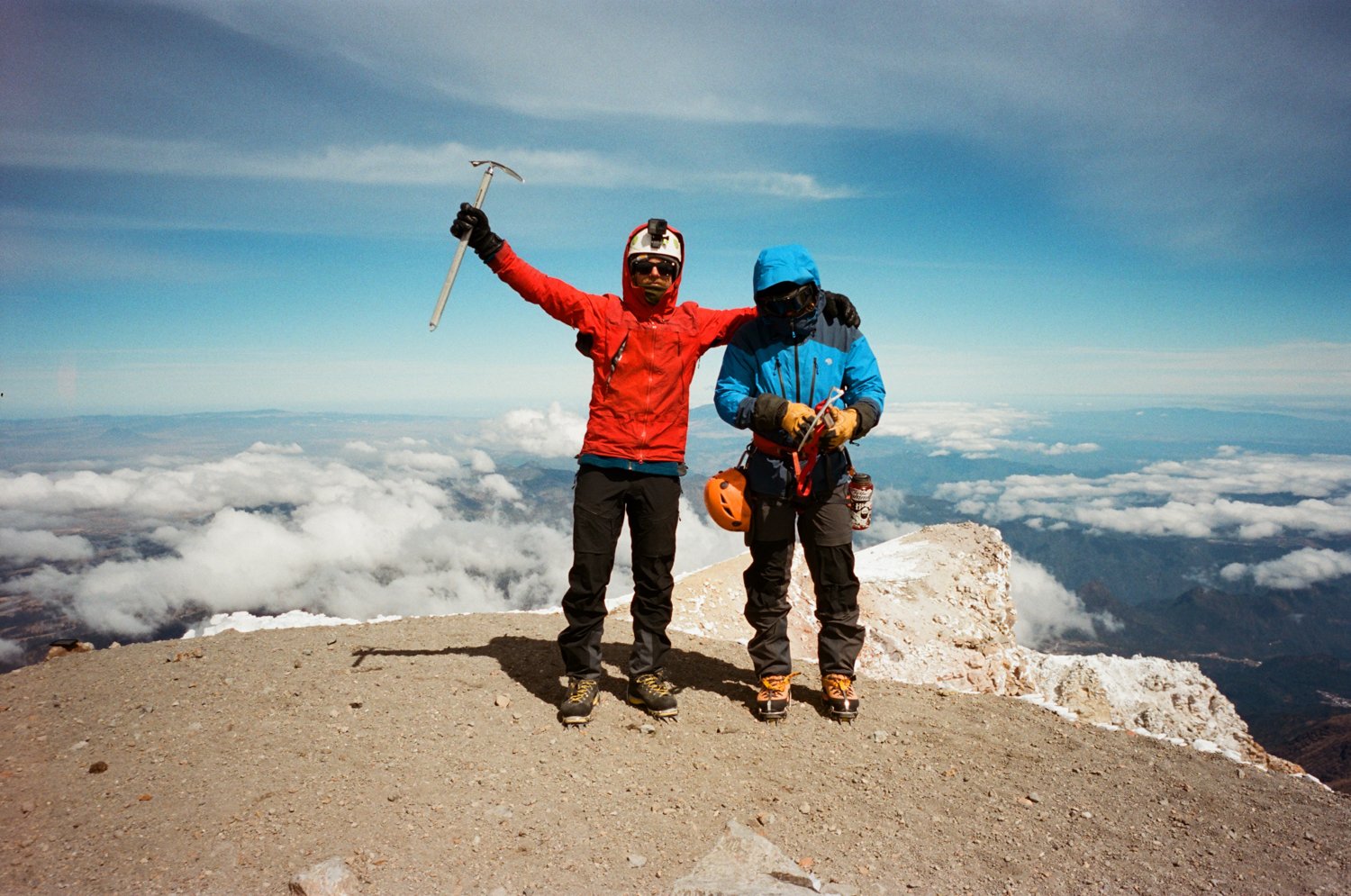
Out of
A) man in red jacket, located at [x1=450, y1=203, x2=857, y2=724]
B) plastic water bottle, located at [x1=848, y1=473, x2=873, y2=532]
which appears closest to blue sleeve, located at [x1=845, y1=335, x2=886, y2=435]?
man in red jacket, located at [x1=450, y1=203, x2=857, y2=724]

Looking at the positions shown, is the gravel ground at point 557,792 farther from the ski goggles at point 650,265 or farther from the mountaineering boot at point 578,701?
the ski goggles at point 650,265

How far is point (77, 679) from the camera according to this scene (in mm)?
5613

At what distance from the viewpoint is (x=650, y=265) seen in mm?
5020

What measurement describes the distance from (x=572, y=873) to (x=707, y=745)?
1.68 metres

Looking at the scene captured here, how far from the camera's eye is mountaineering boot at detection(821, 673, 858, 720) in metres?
5.45

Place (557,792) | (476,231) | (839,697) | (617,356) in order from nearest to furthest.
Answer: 1. (557,792)
2. (476,231)
3. (617,356)
4. (839,697)

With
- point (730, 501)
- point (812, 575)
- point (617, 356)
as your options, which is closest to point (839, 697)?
point (812, 575)

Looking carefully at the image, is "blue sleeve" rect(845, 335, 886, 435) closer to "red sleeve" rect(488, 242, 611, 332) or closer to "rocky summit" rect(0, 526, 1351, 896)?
"red sleeve" rect(488, 242, 611, 332)

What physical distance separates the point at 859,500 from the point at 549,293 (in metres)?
3.16

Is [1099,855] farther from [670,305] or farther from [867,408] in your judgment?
[670,305]

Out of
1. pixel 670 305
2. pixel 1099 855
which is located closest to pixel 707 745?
pixel 1099 855

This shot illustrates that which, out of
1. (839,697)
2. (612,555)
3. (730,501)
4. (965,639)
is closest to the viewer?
(730,501)

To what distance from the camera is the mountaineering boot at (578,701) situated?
4.97 meters

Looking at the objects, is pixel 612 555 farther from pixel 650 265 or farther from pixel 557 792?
pixel 650 265
